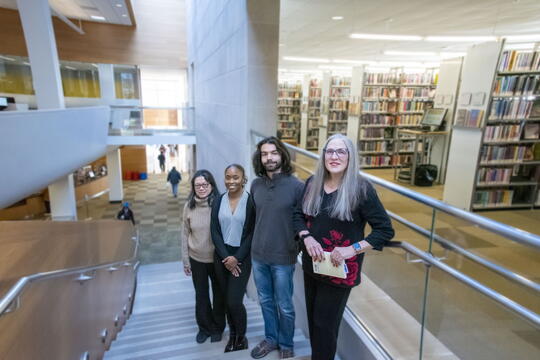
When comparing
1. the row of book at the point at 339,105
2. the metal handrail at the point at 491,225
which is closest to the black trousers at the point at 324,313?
the metal handrail at the point at 491,225

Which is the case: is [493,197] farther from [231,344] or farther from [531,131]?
[231,344]

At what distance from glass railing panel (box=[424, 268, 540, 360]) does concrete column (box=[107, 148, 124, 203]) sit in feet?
43.4

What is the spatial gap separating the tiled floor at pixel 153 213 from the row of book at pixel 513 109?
7722 millimetres

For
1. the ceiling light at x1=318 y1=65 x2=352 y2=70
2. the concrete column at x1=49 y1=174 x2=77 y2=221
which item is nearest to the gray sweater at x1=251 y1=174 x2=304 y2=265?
the concrete column at x1=49 y1=174 x2=77 y2=221

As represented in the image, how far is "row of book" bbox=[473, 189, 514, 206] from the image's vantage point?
5.98 meters

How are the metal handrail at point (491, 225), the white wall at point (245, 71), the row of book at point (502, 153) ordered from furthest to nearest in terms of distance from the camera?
the row of book at point (502, 153) → the white wall at point (245, 71) → the metal handrail at point (491, 225)

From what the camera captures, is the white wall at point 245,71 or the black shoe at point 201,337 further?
the white wall at point 245,71

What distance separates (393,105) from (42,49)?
28.5ft

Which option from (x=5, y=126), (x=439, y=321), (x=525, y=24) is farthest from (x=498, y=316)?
(x=525, y=24)

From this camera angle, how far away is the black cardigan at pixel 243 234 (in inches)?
88.6

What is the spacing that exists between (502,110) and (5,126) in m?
7.40

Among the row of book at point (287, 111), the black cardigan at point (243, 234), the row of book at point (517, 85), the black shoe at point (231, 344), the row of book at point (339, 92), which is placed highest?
the row of book at point (339, 92)

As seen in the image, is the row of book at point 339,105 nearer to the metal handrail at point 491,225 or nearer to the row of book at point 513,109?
the row of book at point 513,109

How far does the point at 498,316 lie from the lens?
1.73 metres
